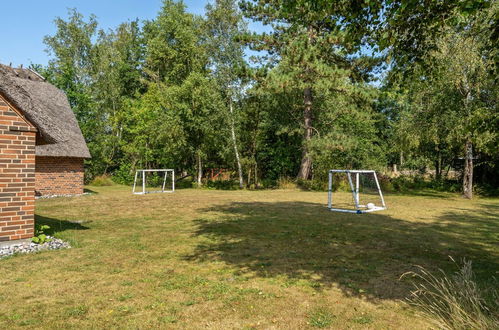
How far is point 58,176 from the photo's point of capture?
67.5 ft

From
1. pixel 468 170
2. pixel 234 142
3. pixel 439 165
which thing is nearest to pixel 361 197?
pixel 468 170

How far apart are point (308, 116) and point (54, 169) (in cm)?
1790

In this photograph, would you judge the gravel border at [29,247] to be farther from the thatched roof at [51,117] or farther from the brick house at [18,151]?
the thatched roof at [51,117]

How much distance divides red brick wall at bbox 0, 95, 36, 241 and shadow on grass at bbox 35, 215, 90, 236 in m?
1.61

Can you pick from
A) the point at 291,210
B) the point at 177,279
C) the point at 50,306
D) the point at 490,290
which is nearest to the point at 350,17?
the point at 490,290

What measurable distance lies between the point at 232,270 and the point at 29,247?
15.5 feet

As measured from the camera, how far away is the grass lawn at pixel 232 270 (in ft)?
14.7

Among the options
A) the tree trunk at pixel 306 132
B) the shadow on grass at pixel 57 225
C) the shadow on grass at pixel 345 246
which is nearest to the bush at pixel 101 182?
the tree trunk at pixel 306 132

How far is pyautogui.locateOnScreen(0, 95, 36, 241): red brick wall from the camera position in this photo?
7.40 metres

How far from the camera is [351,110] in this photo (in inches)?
974

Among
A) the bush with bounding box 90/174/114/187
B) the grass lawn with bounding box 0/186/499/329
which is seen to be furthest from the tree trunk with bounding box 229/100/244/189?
the grass lawn with bounding box 0/186/499/329

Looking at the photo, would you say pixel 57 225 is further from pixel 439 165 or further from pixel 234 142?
pixel 439 165

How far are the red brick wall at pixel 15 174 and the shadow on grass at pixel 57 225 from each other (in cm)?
161

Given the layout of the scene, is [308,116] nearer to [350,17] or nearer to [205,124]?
[205,124]
